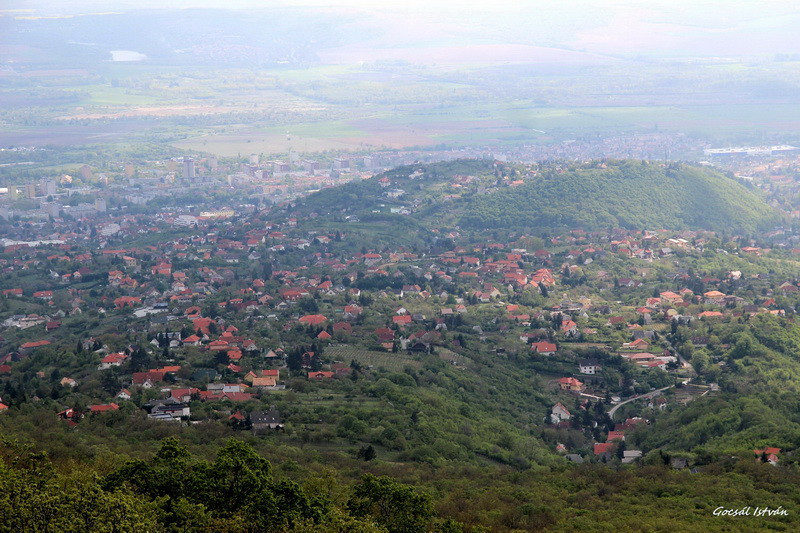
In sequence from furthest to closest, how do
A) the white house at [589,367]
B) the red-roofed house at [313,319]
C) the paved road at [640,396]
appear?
the red-roofed house at [313,319] → the white house at [589,367] → the paved road at [640,396]

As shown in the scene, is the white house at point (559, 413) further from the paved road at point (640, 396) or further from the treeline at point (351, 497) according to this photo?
the treeline at point (351, 497)

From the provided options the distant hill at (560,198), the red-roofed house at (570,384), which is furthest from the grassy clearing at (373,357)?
the distant hill at (560,198)

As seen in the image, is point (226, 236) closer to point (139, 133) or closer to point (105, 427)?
point (105, 427)

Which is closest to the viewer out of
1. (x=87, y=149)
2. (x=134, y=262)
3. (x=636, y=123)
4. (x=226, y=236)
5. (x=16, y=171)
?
(x=134, y=262)

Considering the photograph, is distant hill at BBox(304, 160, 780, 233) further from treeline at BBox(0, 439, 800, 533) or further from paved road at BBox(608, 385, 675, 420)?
treeline at BBox(0, 439, 800, 533)

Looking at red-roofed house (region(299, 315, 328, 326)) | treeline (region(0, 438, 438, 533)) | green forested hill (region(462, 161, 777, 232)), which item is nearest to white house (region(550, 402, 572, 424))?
red-roofed house (region(299, 315, 328, 326))

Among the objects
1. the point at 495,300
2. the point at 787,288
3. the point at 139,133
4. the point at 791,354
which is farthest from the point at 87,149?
the point at 791,354
